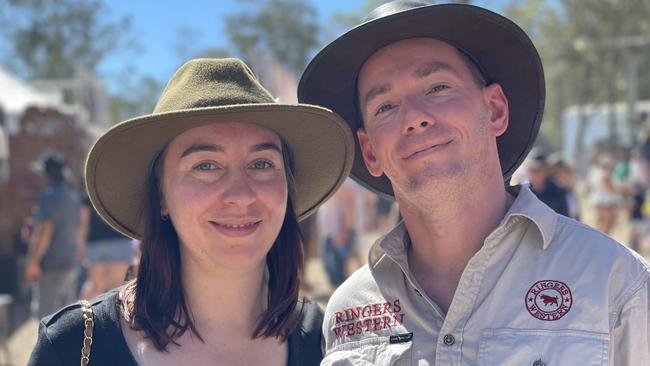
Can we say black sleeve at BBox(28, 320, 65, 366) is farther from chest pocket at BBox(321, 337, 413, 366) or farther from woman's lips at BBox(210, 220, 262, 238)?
chest pocket at BBox(321, 337, 413, 366)

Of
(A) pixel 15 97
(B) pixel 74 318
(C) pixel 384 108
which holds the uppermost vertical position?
(A) pixel 15 97

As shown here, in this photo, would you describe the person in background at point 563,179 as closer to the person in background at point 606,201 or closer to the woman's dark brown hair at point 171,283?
the person in background at point 606,201

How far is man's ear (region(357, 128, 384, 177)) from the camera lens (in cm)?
238

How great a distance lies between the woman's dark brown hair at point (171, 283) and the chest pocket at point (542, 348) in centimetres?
76

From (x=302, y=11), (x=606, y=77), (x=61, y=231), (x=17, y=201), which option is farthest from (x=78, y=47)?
(x=61, y=231)

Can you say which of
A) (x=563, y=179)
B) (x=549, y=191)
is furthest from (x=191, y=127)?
(x=563, y=179)

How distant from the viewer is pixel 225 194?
87.0 inches

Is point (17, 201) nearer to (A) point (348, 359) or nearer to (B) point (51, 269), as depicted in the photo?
(B) point (51, 269)

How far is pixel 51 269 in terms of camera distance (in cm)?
709

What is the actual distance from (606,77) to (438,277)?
31.5m

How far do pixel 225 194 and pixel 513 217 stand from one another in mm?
831

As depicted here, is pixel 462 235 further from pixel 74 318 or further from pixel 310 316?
pixel 74 318

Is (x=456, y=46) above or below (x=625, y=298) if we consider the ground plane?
above

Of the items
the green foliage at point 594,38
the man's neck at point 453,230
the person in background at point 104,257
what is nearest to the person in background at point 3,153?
the person in background at point 104,257
